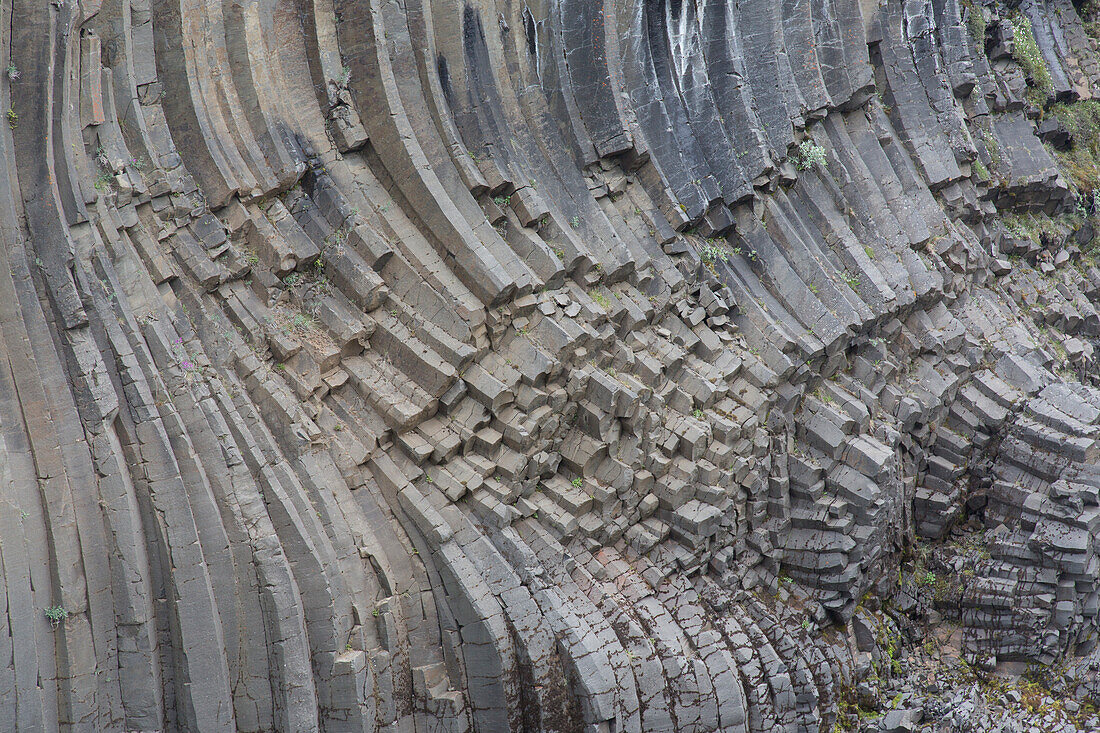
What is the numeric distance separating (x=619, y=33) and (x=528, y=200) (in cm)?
413

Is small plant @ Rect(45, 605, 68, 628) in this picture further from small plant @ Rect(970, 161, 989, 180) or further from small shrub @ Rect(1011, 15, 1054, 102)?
small shrub @ Rect(1011, 15, 1054, 102)

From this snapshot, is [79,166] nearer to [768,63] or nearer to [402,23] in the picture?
[402,23]

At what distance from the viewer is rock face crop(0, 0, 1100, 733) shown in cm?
1125

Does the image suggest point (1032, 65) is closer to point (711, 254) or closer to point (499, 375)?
point (711, 254)

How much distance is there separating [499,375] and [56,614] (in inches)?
239

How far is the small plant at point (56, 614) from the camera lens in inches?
402

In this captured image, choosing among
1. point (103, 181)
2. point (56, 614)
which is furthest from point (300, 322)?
point (56, 614)

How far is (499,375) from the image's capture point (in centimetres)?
1377

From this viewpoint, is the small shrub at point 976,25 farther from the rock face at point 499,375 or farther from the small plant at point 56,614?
the small plant at point 56,614

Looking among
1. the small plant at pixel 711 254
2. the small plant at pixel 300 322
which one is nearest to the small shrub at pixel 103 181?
the small plant at pixel 300 322

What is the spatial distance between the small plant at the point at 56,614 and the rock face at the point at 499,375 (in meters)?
0.09

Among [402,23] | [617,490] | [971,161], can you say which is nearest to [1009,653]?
[617,490]

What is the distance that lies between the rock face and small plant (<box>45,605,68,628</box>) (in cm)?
9

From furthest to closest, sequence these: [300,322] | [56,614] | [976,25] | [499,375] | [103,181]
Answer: [976,25] < [499,375] < [300,322] < [103,181] < [56,614]
